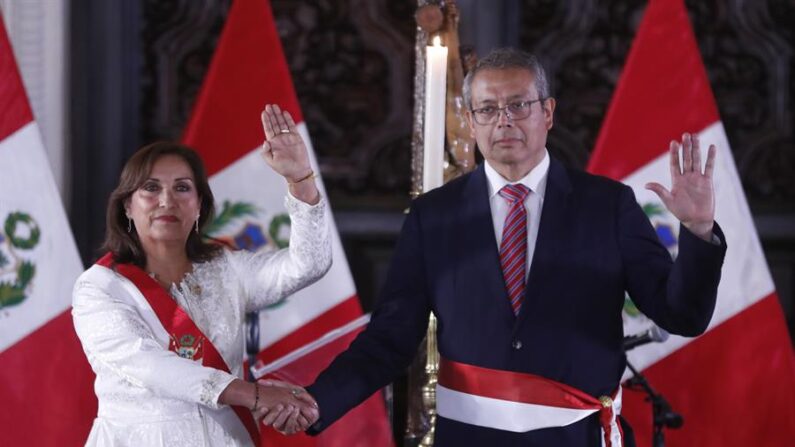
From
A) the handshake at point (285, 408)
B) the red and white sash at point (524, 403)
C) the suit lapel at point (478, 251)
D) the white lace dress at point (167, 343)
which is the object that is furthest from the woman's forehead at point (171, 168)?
the red and white sash at point (524, 403)

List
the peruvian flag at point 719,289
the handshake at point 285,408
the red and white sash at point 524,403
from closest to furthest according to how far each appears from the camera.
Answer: the red and white sash at point 524,403 < the handshake at point 285,408 < the peruvian flag at point 719,289

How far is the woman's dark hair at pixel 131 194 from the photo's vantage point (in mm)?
2092

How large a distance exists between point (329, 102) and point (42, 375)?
1.29 meters

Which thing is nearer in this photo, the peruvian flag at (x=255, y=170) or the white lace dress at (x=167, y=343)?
the white lace dress at (x=167, y=343)

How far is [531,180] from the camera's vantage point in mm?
1914

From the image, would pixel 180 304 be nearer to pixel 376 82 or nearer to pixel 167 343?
pixel 167 343

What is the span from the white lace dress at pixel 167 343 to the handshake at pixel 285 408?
68mm

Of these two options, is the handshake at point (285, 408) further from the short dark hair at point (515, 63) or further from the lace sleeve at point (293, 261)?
the short dark hair at point (515, 63)

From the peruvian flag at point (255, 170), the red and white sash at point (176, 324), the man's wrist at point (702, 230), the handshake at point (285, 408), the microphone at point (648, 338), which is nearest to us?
the man's wrist at point (702, 230)

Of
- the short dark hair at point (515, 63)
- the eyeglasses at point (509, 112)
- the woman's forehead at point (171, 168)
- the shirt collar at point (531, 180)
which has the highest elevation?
the short dark hair at point (515, 63)

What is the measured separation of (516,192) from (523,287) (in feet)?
0.55

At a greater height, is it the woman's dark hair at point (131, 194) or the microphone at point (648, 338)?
the woman's dark hair at point (131, 194)

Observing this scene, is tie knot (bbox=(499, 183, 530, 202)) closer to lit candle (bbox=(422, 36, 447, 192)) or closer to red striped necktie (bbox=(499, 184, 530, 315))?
red striped necktie (bbox=(499, 184, 530, 315))

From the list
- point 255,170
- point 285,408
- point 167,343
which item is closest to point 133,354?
point 167,343
